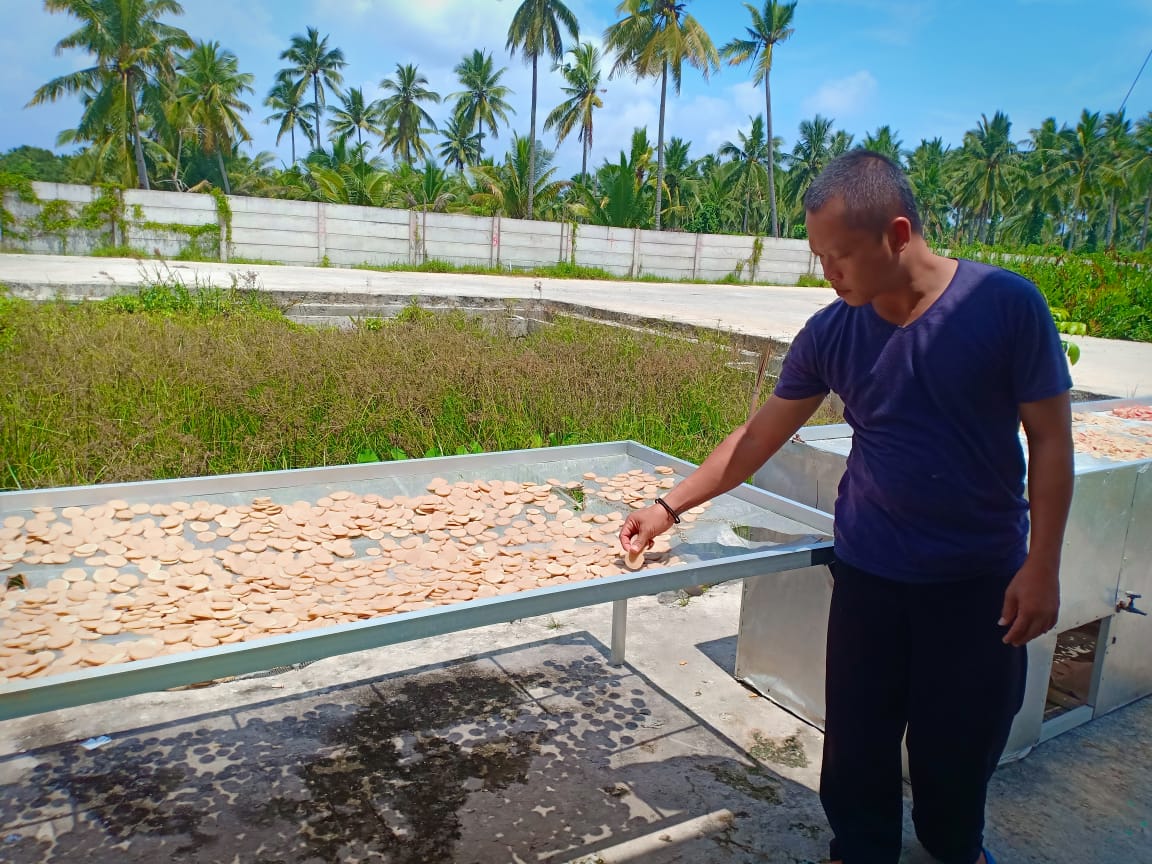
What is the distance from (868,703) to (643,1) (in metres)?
25.6

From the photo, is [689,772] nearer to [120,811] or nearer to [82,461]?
[120,811]

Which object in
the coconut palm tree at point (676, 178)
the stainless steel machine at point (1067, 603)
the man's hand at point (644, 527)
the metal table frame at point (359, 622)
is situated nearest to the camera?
the metal table frame at point (359, 622)

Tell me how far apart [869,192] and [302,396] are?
137 inches

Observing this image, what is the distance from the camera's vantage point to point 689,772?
7.14 feet

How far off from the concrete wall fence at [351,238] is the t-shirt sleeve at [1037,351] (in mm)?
18067

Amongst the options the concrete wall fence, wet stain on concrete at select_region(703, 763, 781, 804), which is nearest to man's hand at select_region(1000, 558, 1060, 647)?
wet stain on concrete at select_region(703, 763, 781, 804)

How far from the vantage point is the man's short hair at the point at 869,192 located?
1309 mm

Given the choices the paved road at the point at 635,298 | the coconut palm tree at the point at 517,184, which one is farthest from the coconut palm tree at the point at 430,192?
the paved road at the point at 635,298

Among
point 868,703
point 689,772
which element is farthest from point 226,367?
point 868,703

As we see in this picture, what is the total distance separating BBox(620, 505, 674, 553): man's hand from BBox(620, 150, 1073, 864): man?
1.27 ft

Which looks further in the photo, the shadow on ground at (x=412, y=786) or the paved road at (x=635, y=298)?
the paved road at (x=635, y=298)

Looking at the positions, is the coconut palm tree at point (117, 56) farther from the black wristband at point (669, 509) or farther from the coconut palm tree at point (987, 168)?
the coconut palm tree at point (987, 168)

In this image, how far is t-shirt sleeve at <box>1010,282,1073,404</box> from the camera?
127 cm

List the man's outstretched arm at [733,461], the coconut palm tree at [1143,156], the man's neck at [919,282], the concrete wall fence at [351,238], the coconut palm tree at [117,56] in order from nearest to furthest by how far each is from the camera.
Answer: the man's neck at [919,282]
the man's outstretched arm at [733,461]
the concrete wall fence at [351,238]
the coconut palm tree at [117,56]
the coconut palm tree at [1143,156]
